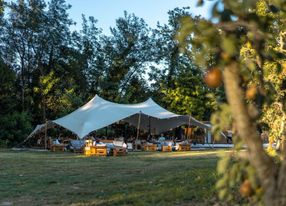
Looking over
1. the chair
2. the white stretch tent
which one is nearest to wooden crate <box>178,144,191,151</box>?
the white stretch tent

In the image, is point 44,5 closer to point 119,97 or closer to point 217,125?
point 119,97

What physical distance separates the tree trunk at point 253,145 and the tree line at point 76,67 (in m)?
31.2

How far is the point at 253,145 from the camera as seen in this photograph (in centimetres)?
171

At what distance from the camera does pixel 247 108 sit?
68.4 inches

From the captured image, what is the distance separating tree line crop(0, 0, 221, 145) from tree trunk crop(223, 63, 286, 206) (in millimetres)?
31212

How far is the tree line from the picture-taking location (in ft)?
120

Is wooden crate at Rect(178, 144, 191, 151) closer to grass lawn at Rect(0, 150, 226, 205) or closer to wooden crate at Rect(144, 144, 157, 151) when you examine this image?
wooden crate at Rect(144, 144, 157, 151)

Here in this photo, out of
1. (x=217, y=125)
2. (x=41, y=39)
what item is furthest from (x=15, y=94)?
(x=217, y=125)

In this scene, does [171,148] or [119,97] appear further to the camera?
[119,97]

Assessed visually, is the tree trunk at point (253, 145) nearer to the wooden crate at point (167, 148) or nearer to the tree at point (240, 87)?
the tree at point (240, 87)

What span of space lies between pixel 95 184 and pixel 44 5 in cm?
3217

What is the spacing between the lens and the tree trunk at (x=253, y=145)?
165 cm

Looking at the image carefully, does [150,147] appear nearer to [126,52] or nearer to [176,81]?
[176,81]

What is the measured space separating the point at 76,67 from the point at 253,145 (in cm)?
3900
